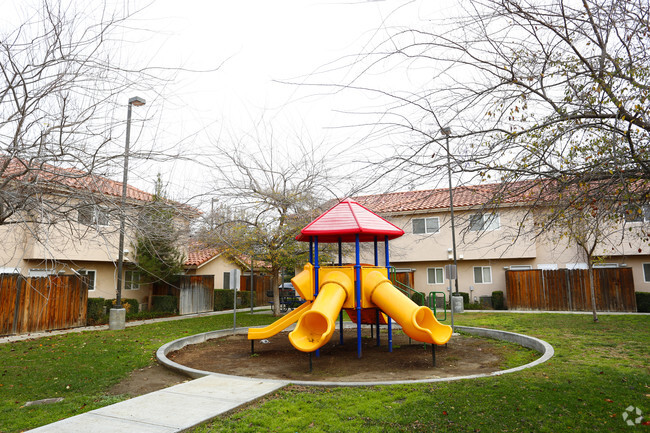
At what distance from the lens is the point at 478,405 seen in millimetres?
5770

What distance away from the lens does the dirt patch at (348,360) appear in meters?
8.56

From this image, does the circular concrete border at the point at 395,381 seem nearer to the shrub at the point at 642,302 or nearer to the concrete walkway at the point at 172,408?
the concrete walkway at the point at 172,408

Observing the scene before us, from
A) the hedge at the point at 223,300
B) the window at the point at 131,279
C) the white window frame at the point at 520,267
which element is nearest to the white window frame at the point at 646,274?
the white window frame at the point at 520,267

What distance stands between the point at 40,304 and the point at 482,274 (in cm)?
2267

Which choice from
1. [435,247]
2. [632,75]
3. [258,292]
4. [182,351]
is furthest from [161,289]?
[632,75]

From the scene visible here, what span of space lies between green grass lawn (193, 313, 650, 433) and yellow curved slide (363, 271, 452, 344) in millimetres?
2010

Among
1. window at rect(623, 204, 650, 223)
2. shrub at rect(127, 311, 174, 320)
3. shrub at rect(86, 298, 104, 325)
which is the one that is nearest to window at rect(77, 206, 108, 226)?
window at rect(623, 204, 650, 223)

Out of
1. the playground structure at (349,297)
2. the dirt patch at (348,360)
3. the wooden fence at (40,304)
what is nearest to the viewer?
the dirt patch at (348,360)

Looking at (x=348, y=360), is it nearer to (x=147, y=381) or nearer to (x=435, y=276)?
(x=147, y=381)

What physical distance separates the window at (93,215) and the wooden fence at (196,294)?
1923 cm

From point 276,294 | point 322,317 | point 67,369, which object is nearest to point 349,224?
point 322,317

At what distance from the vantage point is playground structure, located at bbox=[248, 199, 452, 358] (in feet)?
30.5

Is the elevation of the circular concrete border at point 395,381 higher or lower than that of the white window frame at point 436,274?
lower

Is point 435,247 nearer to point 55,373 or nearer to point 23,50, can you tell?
point 55,373
